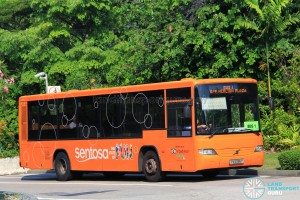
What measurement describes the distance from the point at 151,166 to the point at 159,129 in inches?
46.8

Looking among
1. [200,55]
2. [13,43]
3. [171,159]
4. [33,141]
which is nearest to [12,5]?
[13,43]

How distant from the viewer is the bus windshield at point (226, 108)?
829 inches

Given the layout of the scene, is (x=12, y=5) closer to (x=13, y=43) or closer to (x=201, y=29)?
(x=13, y=43)

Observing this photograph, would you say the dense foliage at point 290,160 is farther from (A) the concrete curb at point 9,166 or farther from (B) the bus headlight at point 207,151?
(A) the concrete curb at point 9,166

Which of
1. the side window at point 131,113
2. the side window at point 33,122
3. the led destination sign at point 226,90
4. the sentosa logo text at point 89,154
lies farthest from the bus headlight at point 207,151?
the side window at point 33,122

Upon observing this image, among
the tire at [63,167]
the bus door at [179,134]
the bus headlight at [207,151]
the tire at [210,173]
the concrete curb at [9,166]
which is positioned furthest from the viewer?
the concrete curb at [9,166]

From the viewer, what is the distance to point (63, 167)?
26812 mm

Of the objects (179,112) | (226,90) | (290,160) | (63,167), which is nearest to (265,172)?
(290,160)

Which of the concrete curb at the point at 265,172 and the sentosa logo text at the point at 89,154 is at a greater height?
the sentosa logo text at the point at 89,154

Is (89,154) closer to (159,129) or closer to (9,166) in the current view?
(159,129)

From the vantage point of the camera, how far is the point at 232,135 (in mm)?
21375

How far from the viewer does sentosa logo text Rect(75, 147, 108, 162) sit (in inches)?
966

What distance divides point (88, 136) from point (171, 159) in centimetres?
452

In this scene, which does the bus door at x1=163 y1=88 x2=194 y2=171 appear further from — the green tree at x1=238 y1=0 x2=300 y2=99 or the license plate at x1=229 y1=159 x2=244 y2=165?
the green tree at x1=238 y1=0 x2=300 y2=99
